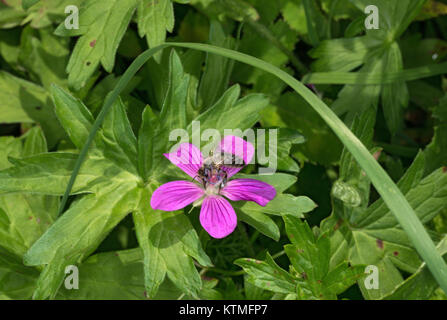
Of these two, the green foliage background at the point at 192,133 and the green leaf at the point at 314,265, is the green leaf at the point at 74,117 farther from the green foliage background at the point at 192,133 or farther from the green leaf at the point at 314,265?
the green leaf at the point at 314,265

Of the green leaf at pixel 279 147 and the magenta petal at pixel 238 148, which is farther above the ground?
the green leaf at pixel 279 147

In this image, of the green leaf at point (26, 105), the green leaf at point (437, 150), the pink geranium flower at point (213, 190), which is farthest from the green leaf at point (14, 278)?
the green leaf at point (437, 150)

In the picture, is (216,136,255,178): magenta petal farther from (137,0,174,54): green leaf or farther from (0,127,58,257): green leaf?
(0,127,58,257): green leaf

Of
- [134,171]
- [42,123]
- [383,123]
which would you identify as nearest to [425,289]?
[383,123]

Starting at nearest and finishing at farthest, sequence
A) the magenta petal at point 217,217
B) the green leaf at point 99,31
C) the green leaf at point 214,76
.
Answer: the magenta petal at point 217,217, the green leaf at point 99,31, the green leaf at point 214,76

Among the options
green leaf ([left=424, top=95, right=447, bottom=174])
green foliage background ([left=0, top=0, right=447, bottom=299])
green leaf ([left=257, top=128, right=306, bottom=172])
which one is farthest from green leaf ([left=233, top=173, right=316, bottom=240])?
green leaf ([left=424, top=95, right=447, bottom=174])

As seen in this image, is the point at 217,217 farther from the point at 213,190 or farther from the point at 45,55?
the point at 45,55

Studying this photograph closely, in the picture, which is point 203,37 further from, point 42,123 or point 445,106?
point 445,106
